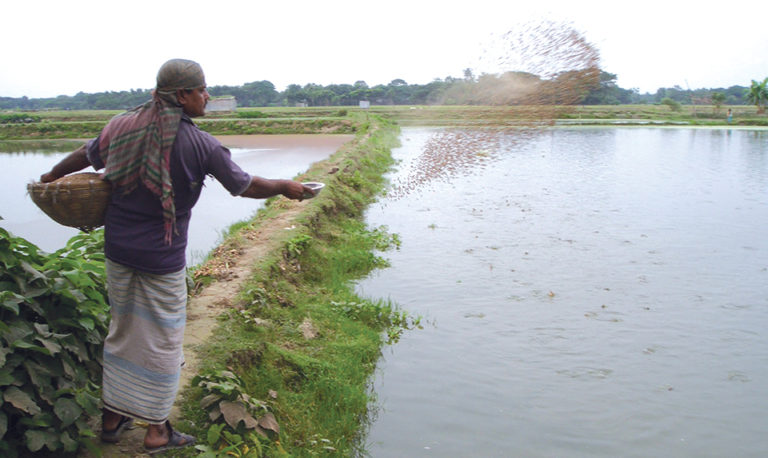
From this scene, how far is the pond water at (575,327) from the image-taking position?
3867 millimetres

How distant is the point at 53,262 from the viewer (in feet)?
8.97

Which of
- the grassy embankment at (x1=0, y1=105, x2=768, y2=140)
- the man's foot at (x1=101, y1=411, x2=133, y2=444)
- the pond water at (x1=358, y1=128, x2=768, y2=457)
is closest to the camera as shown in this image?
the man's foot at (x1=101, y1=411, x2=133, y2=444)

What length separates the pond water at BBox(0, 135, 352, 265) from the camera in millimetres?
8391

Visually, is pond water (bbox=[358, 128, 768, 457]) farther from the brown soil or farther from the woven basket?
the woven basket

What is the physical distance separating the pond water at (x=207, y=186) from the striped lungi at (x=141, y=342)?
2.01 m

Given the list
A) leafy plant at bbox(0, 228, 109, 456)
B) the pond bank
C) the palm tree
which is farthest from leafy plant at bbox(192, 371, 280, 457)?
the palm tree

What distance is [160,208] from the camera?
2.55 metres

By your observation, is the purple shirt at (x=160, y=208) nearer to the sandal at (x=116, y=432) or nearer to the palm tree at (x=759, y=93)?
the sandal at (x=116, y=432)

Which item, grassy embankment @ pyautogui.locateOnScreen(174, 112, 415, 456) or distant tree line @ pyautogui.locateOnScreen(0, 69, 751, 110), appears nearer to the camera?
grassy embankment @ pyautogui.locateOnScreen(174, 112, 415, 456)

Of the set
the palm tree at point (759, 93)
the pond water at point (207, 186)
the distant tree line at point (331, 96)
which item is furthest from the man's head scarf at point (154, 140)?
the palm tree at point (759, 93)

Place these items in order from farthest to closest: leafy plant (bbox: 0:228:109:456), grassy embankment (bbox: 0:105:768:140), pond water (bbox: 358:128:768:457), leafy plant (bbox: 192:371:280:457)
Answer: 1. grassy embankment (bbox: 0:105:768:140)
2. pond water (bbox: 358:128:768:457)
3. leafy plant (bbox: 192:371:280:457)
4. leafy plant (bbox: 0:228:109:456)

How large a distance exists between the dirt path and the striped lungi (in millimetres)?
175

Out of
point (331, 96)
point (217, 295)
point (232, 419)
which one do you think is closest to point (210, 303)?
point (217, 295)

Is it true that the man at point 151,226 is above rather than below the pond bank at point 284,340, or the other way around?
above
